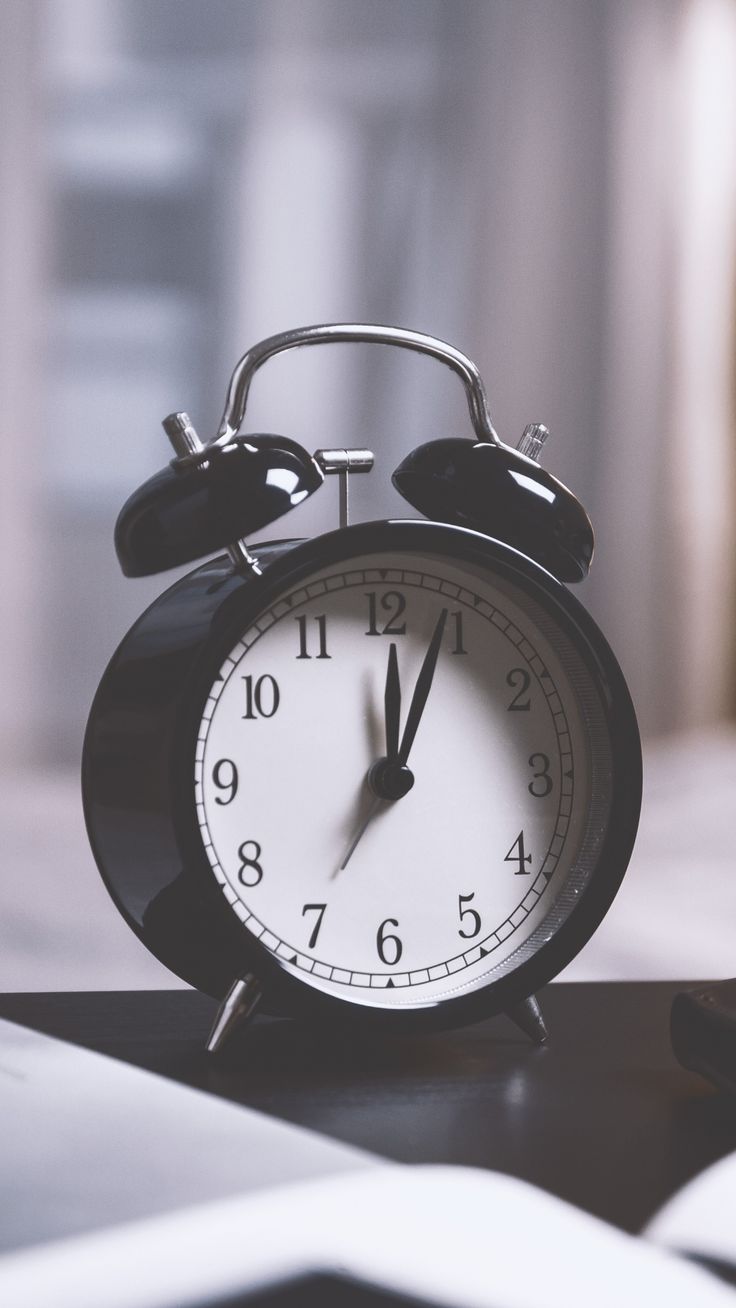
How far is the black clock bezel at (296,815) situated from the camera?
2.34 ft

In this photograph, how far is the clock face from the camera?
0.73 meters

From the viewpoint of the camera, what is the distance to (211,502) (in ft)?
2.36

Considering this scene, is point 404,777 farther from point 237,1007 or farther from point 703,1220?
point 703,1220

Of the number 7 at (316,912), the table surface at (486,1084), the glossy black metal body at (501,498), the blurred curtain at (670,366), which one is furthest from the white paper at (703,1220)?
the blurred curtain at (670,366)

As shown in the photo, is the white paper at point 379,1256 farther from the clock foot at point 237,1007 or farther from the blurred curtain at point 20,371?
the blurred curtain at point 20,371

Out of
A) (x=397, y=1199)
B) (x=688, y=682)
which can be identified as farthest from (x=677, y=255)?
(x=397, y=1199)

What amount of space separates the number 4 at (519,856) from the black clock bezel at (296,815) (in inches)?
1.4

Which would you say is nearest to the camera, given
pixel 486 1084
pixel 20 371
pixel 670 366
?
pixel 486 1084

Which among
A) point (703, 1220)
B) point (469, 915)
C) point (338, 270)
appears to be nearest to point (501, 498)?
point (469, 915)

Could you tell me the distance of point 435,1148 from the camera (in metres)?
0.62

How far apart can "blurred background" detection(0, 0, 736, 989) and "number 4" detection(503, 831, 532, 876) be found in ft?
3.46

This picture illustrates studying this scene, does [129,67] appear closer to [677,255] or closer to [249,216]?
[249,216]

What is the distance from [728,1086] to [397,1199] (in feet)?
0.76

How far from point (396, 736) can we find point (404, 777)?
0.03 metres
